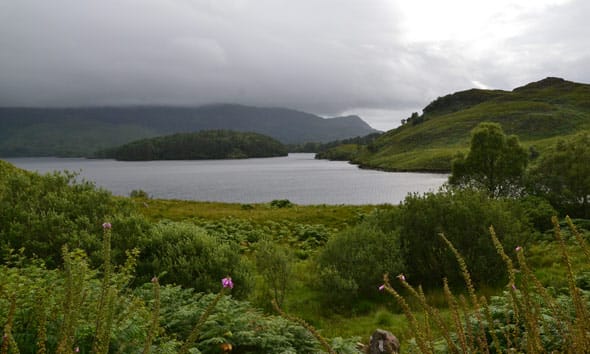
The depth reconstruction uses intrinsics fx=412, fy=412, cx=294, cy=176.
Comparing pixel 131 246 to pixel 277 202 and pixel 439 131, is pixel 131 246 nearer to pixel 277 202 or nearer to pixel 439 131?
pixel 277 202

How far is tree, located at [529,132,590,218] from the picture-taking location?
101 feet

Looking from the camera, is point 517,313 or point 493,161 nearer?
point 517,313

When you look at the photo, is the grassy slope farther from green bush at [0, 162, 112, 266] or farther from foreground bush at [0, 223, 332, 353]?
foreground bush at [0, 223, 332, 353]

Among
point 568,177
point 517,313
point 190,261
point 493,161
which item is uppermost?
point 493,161

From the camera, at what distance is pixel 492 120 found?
162875mm

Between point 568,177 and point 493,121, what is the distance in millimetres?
142334

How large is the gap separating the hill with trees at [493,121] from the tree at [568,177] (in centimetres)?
9021

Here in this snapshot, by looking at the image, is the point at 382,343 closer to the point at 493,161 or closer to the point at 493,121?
the point at 493,161

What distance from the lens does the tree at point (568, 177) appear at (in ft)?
101

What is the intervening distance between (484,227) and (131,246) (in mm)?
13774

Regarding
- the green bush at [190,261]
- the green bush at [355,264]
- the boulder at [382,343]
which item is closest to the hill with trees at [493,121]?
the green bush at [355,264]

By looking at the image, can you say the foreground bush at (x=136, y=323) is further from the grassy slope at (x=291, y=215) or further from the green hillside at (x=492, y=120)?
the green hillside at (x=492, y=120)

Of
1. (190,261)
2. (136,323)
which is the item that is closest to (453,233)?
(190,261)

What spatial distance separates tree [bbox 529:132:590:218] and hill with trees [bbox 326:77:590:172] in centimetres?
9021
